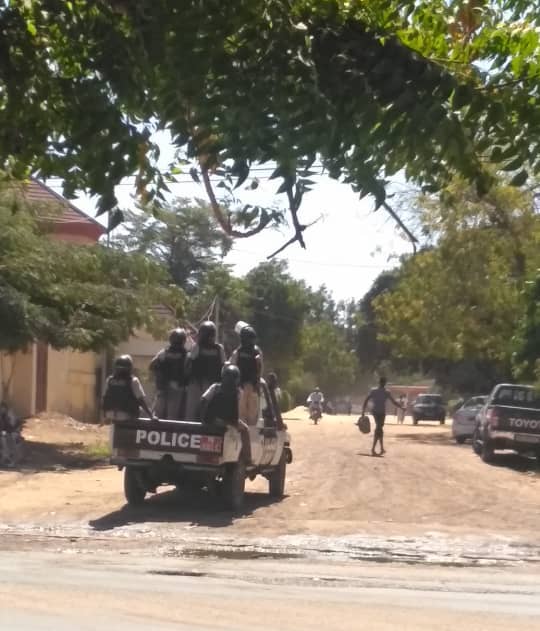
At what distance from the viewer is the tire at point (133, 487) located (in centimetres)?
1670

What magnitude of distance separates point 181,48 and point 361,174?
104cm

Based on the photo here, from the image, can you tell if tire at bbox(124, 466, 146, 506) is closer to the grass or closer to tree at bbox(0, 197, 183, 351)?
tree at bbox(0, 197, 183, 351)

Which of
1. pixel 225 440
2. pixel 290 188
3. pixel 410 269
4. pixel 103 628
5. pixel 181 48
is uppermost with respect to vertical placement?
pixel 410 269

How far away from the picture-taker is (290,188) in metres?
5.59

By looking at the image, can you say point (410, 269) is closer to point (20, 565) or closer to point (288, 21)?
point (20, 565)

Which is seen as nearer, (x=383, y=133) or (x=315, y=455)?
(x=383, y=133)

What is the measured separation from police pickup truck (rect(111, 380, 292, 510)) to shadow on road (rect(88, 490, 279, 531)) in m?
0.27

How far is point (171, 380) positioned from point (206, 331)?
85 centimetres

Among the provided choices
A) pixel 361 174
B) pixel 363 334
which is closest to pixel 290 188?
pixel 361 174

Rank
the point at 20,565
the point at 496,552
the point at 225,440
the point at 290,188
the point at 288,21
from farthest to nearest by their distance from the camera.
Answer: the point at 225,440, the point at 496,552, the point at 20,565, the point at 288,21, the point at 290,188

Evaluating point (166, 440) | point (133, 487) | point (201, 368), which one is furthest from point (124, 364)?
point (133, 487)

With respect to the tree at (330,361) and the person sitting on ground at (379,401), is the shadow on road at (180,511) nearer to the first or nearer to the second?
the person sitting on ground at (379,401)

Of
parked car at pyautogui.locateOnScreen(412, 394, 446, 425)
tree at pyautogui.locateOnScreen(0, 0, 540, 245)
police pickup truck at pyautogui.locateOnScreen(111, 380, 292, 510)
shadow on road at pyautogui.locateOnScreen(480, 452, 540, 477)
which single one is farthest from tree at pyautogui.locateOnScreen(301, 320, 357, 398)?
tree at pyautogui.locateOnScreen(0, 0, 540, 245)

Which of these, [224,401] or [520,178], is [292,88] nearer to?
[520,178]
